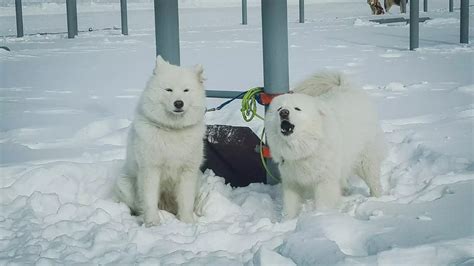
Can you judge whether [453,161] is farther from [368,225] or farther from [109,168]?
[109,168]

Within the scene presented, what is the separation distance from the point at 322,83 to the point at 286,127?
85 centimetres

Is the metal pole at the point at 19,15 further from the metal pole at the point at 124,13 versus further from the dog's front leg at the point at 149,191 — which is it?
the dog's front leg at the point at 149,191

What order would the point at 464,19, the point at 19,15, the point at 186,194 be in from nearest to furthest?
the point at 186,194 < the point at 464,19 < the point at 19,15

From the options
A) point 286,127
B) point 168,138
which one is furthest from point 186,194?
point 286,127

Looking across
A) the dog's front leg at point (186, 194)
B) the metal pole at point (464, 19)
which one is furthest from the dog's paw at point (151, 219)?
the metal pole at point (464, 19)

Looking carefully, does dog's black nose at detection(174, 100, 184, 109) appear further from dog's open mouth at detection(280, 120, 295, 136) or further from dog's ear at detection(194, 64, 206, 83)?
dog's open mouth at detection(280, 120, 295, 136)

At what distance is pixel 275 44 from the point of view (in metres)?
4.38

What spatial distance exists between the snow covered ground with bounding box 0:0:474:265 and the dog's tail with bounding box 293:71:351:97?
0.62 meters

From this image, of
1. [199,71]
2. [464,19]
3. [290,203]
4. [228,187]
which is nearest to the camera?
[290,203]

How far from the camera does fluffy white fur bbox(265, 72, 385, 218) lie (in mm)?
3631

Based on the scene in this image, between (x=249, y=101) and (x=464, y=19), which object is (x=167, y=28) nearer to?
(x=249, y=101)

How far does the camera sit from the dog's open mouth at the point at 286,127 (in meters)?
3.58

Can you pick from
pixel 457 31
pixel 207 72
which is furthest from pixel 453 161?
pixel 457 31

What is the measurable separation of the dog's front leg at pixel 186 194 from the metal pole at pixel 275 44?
2.45ft
